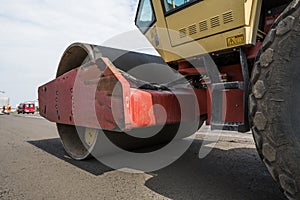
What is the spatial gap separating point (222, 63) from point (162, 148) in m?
1.94

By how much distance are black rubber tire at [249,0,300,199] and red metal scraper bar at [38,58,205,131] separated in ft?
3.05

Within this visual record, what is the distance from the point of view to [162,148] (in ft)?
13.0

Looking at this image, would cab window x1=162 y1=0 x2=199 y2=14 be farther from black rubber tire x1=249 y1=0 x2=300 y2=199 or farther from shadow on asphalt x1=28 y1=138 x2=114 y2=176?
shadow on asphalt x1=28 y1=138 x2=114 y2=176

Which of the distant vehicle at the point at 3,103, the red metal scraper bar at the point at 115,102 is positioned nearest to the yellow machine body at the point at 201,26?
the red metal scraper bar at the point at 115,102

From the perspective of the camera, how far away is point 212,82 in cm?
225

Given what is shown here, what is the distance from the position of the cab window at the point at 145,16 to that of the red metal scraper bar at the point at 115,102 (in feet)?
2.53

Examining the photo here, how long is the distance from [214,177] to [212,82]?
935 mm

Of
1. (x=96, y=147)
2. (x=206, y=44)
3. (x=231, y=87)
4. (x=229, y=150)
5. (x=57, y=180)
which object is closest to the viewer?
(x=231, y=87)

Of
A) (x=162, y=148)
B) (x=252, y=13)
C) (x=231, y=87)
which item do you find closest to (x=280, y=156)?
(x=231, y=87)

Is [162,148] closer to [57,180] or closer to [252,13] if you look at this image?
[57,180]

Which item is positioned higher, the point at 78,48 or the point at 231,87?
the point at 78,48

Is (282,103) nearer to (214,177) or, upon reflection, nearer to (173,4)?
(214,177)

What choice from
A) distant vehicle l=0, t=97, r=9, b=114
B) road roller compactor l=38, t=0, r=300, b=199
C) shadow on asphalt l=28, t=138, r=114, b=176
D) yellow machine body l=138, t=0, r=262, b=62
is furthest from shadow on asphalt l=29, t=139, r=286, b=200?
distant vehicle l=0, t=97, r=9, b=114

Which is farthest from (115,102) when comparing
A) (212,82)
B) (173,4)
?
(173,4)
